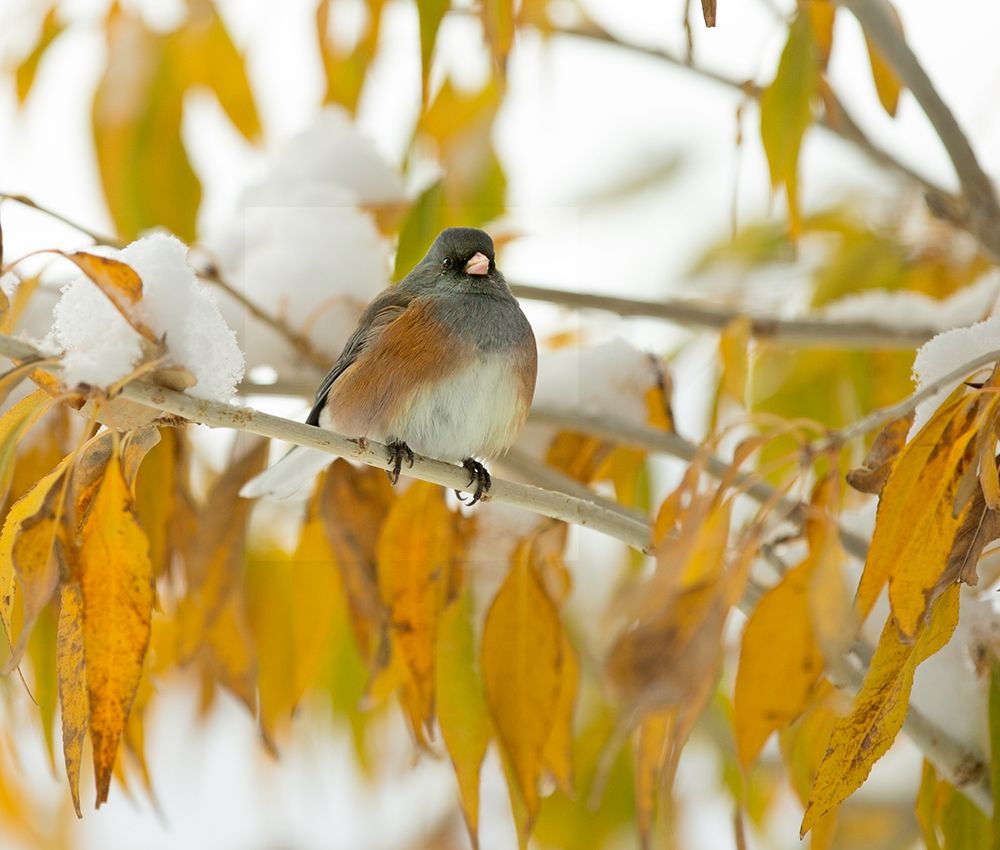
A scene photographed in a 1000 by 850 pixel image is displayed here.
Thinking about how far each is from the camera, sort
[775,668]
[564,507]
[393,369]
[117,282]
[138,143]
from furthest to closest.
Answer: [138,143]
[393,369]
[564,507]
[775,668]
[117,282]

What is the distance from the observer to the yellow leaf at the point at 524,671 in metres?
1.28

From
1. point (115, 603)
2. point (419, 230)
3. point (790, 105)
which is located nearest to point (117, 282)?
point (115, 603)

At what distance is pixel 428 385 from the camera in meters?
1.78

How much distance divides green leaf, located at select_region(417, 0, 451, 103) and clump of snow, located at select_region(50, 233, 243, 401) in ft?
1.37

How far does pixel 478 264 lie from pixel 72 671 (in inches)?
43.4

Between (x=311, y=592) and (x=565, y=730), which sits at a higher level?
(x=311, y=592)

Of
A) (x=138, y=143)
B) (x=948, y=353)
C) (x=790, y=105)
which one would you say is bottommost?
(x=948, y=353)

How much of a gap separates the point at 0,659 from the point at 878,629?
1.14m

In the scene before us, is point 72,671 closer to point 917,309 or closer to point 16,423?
point 16,423

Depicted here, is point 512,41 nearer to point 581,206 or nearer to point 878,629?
point 878,629

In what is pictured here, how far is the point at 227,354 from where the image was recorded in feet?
3.58

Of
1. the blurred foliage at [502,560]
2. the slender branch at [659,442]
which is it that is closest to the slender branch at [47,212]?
the blurred foliage at [502,560]

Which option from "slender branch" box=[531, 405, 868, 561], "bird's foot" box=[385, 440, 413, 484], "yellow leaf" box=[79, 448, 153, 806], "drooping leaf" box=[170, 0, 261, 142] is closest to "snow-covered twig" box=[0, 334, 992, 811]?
"bird's foot" box=[385, 440, 413, 484]

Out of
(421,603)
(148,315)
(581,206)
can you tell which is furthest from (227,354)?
(581,206)
